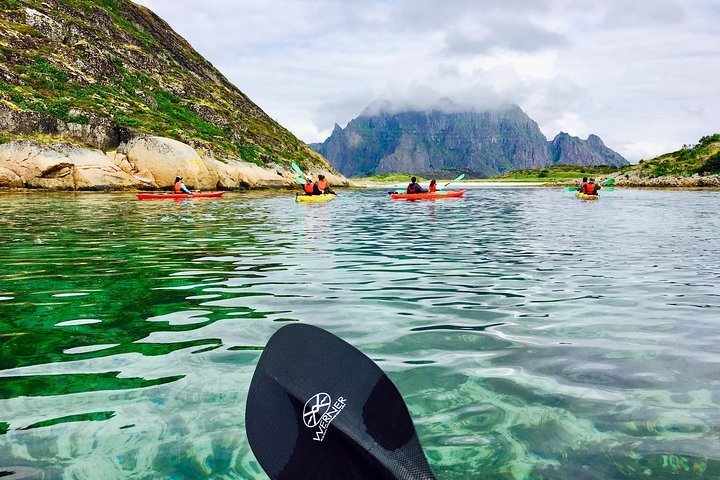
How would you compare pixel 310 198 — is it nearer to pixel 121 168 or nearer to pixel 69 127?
pixel 121 168

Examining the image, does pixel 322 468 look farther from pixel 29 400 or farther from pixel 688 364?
pixel 688 364

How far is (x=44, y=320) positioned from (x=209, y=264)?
3919 mm

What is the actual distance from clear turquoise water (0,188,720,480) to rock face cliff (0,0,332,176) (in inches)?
1179

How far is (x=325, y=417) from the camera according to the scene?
8.56ft

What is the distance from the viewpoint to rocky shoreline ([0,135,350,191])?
3086 centimetres

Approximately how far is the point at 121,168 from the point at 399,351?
3601cm

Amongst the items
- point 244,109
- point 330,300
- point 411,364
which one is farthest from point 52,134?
point 411,364

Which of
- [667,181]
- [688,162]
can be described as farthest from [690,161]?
[667,181]

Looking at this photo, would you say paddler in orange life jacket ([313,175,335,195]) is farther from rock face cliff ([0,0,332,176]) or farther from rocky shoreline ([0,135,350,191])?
rock face cliff ([0,0,332,176])

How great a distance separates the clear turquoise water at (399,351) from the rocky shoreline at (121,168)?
2452 cm

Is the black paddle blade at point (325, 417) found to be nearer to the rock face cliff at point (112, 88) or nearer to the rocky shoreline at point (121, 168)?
the rocky shoreline at point (121, 168)

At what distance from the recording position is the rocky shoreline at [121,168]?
30.9 m

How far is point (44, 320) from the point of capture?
220 inches

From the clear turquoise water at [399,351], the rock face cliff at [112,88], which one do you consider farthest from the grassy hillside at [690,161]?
the clear turquoise water at [399,351]
